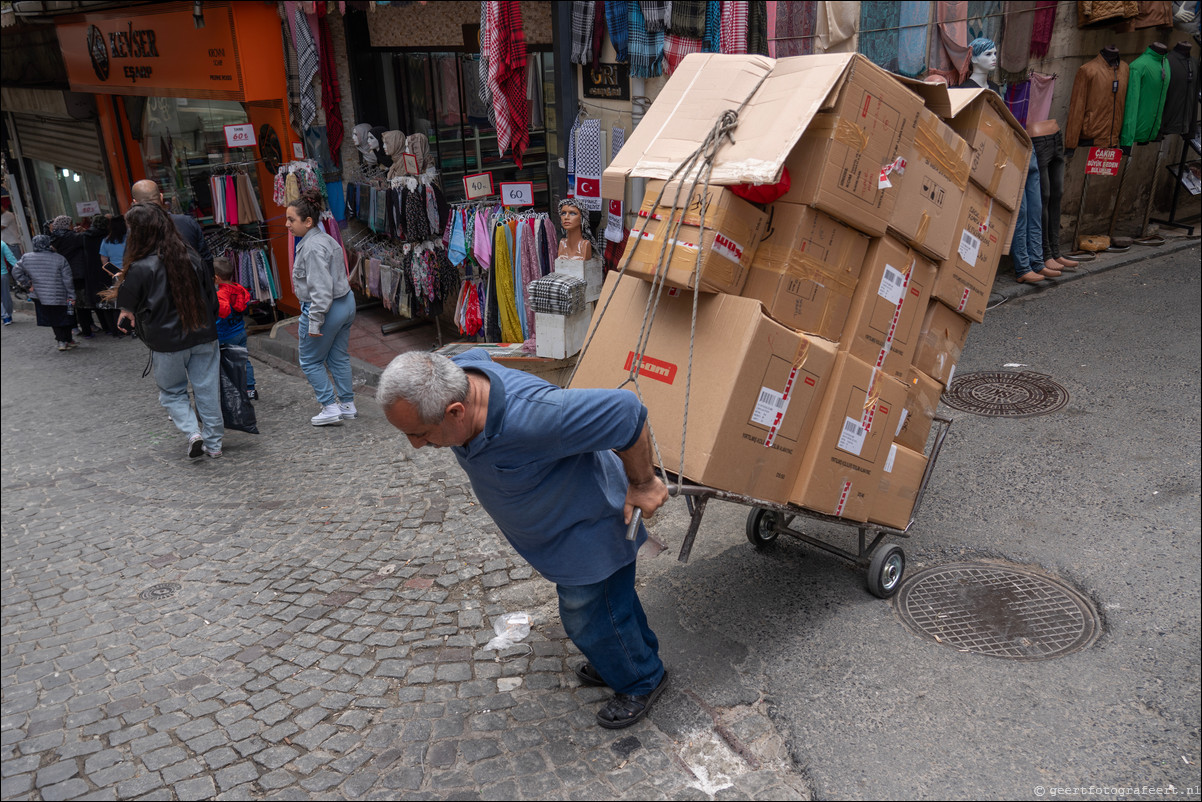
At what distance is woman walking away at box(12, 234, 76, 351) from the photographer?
33.7ft

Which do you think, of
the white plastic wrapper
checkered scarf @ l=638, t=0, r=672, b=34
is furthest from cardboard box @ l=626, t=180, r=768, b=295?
checkered scarf @ l=638, t=0, r=672, b=34

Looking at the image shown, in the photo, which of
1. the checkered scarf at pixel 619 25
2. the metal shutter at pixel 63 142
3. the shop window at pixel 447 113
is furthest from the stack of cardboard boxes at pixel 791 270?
the metal shutter at pixel 63 142

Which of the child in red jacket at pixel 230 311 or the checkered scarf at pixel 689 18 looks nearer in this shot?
the checkered scarf at pixel 689 18

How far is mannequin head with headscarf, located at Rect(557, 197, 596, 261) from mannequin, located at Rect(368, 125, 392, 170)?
316 cm

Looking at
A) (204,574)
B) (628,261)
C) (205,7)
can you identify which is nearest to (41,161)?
(205,7)

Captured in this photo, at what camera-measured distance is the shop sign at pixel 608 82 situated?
7180 mm

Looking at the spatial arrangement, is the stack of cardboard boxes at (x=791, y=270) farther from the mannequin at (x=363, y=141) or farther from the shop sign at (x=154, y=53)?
the shop sign at (x=154, y=53)

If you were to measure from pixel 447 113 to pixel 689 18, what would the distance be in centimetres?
345

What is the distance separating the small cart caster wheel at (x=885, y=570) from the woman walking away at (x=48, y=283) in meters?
9.92

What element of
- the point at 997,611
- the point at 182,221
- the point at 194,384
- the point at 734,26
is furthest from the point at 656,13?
the point at 997,611

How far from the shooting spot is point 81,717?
3.90 m

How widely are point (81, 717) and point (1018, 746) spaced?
3.89 metres

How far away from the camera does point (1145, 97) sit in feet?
31.7

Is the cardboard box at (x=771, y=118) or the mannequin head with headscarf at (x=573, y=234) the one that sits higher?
the cardboard box at (x=771, y=118)
